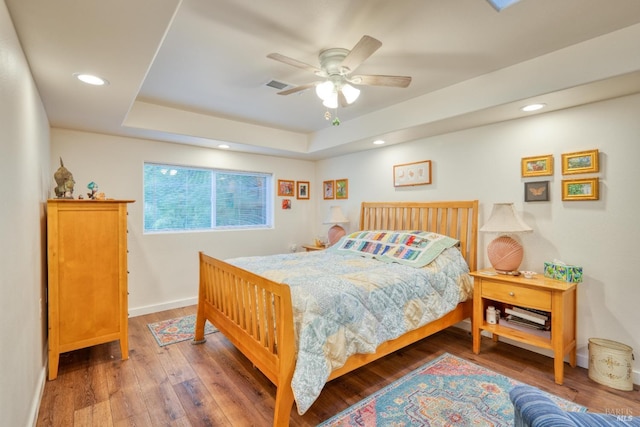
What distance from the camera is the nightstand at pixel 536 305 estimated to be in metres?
2.29

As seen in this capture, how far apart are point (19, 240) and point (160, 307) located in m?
2.50

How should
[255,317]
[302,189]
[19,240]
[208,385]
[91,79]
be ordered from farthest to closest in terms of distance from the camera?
[302,189] → [208,385] → [255,317] → [91,79] → [19,240]

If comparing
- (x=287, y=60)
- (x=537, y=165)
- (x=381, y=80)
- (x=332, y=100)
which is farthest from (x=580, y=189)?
(x=287, y=60)

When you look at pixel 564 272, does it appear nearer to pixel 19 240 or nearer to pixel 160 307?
pixel 19 240

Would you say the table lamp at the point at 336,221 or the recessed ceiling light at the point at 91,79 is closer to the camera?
the recessed ceiling light at the point at 91,79

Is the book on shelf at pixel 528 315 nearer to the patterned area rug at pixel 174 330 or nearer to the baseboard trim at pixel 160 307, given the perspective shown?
the patterned area rug at pixel 174 330

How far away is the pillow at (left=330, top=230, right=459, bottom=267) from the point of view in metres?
2.94

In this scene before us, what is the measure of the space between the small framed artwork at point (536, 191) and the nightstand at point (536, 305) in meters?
0.68

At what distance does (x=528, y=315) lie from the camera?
2.57 metres

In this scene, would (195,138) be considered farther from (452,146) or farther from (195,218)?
(452,146)

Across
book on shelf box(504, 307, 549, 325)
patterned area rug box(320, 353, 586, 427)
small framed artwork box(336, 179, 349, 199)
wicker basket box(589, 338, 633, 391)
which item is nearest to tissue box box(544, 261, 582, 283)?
book on shelf box(504, 307, 549, 325)

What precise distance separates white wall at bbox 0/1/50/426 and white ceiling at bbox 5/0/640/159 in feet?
0.76

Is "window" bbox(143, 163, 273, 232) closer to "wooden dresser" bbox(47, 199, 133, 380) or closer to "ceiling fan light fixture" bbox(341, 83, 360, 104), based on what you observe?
"wooden dresser" bbox(47, 199, 133, 380)

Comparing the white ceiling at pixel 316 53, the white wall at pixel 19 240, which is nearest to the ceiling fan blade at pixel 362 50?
the white ceiling at pixel 316 53
